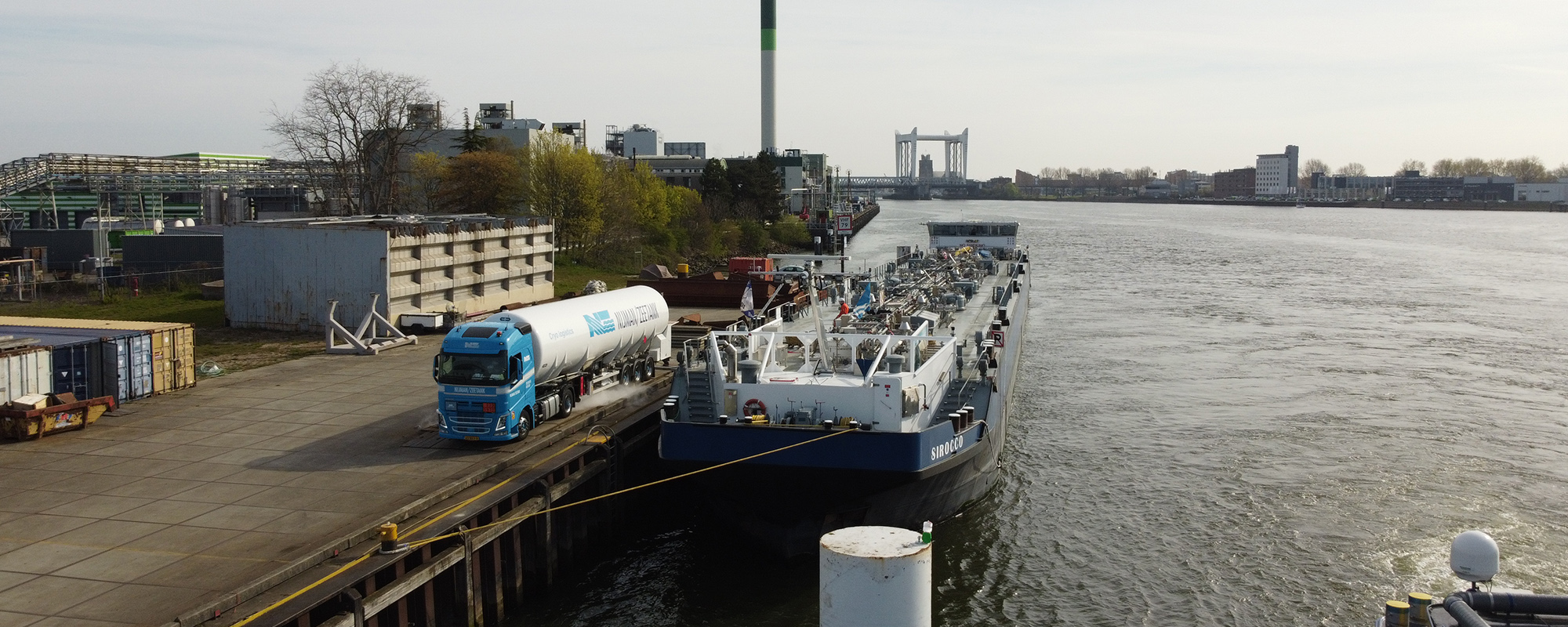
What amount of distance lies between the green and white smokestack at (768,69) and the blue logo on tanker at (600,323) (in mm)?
117506

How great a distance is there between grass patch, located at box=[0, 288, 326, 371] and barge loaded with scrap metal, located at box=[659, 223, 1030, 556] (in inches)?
581

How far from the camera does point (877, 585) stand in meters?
9.87

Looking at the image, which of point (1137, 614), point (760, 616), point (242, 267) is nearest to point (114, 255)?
point (242, 267)

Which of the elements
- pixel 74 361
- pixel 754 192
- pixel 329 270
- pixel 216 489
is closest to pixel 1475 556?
pixel 216 489

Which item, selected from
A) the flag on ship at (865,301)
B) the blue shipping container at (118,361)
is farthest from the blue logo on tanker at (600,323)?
the blue shipping container at (118,361)

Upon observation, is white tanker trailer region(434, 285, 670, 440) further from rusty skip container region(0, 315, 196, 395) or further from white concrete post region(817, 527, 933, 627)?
white concrete post region(817, 527, 933, 627)

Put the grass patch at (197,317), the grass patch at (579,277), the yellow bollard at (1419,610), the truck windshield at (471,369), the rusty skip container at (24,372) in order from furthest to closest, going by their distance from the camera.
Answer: the grass patch at (579,277) → the grass patch at (197,317) → the rusty skip container at (24,372) → the truck windshield at (471,369) → the yellow bollard at (1419,610)

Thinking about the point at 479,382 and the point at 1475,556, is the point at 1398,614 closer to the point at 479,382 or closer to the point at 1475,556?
the point at 1475,556

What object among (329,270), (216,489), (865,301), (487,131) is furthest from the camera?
(487,131)

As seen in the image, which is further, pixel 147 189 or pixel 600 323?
pixel 147 189

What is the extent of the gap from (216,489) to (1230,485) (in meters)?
20.8

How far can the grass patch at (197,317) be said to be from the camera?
3161 centimetres

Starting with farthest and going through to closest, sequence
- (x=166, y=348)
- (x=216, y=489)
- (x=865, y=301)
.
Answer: (x=865, y=301) → (x=166, y=348) → (x=216, y=489)

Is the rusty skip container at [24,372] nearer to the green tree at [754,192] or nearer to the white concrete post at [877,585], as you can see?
the white concrete post at [877,585]
